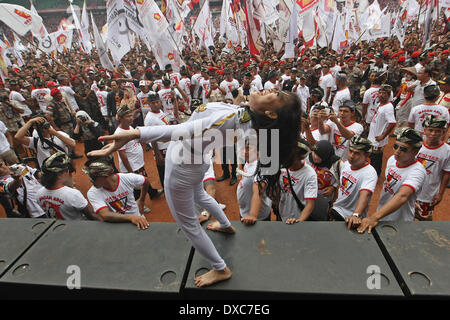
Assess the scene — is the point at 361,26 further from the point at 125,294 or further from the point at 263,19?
the point at 125,294

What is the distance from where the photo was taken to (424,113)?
437cm

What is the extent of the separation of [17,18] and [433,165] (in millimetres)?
12478

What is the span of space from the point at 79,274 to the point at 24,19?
11322 millimetres

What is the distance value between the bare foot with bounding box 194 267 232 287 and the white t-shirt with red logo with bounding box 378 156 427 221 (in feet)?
6.19

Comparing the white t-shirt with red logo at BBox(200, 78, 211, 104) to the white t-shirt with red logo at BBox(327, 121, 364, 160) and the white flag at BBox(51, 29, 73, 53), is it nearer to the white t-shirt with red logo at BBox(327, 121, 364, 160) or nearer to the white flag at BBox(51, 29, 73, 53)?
the white t-shirt with red logo at BBox(327, 121, 364, 160)

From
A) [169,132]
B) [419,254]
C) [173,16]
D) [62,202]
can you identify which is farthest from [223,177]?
[173,16]

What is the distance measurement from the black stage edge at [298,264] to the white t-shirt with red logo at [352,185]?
0.88 m

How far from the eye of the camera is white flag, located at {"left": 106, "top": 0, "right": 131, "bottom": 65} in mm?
7672

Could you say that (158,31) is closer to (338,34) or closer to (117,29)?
(117,29)

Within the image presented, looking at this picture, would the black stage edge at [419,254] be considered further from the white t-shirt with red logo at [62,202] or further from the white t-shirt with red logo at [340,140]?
the white t-shirt with red logo at [62,202]

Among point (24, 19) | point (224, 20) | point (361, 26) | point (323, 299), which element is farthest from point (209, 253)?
point (361, 26)

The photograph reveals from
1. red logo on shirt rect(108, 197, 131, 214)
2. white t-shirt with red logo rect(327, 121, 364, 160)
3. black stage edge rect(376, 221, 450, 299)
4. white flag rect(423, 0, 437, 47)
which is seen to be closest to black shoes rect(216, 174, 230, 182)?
white t-shirt with red logo rect(327, 121, 364, 160)

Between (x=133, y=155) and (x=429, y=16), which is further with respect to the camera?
(x=429, y=16)

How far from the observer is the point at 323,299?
4.51 ft
